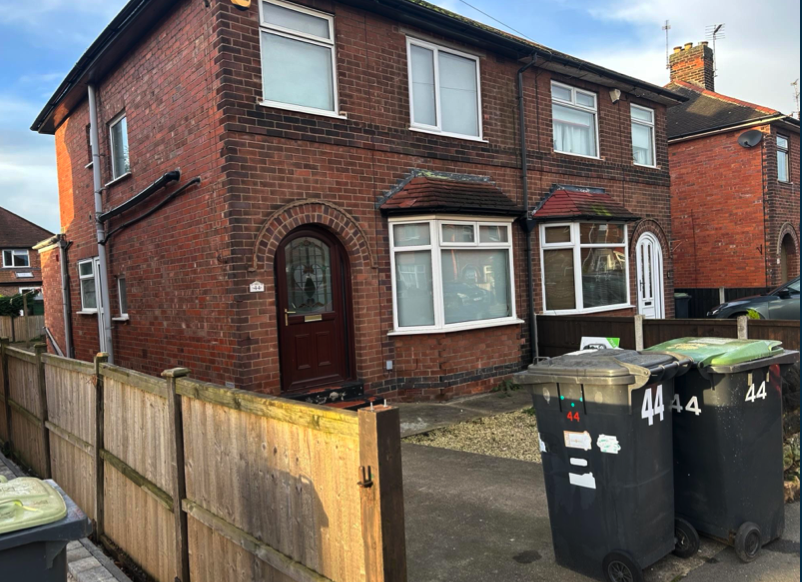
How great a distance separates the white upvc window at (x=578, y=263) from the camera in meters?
11.1

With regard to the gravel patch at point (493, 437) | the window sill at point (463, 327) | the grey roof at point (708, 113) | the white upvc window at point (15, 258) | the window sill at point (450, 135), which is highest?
the grey roof at point (708, 113)

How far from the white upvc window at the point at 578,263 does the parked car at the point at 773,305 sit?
3.13 meters

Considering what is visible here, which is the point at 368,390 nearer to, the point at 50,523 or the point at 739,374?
the point at 739,374

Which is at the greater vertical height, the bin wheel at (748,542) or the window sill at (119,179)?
the window sill at (119,179)

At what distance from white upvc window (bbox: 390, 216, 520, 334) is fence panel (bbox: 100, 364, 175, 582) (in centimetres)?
511

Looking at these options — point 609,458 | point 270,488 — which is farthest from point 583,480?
point 270,488

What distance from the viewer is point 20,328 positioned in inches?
787

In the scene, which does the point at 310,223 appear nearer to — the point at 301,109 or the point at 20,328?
the point at 301,109

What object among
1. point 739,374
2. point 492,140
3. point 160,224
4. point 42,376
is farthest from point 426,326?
point 739,374

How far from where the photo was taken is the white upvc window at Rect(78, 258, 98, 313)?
41.4ft

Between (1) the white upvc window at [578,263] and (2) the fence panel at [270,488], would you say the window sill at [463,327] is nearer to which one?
(1) the white upvc window at [578,263]

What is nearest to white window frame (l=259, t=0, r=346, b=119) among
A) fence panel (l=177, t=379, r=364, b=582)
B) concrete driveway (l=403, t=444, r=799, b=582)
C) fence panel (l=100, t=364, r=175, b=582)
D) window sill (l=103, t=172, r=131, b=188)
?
window sill (l=103, t=172, r=131, b=188)

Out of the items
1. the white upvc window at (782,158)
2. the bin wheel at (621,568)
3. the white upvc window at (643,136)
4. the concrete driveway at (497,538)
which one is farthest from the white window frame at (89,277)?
the white upvc window at (782,158)

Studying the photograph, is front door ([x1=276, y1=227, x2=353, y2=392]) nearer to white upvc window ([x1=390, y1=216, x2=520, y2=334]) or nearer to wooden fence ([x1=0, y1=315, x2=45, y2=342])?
white upvc window ([x1=390, y1=216, x2=520, y2=334])
